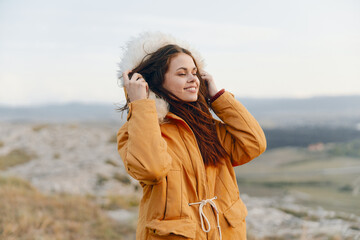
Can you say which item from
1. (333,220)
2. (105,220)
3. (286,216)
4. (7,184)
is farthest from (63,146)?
(333,220)

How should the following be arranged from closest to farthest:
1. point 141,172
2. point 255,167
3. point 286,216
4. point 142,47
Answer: point 141,172 → point 142,47 → point 286,216 → point 255,167

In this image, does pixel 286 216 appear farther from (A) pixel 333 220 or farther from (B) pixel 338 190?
(B) pixel 338 190

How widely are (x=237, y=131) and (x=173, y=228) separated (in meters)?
0.74

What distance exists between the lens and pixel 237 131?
6.73ft

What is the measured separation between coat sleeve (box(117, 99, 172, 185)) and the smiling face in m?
0.25

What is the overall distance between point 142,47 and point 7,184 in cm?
645

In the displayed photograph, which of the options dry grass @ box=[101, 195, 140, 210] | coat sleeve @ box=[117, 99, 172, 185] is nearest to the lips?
coat sleeve @ box=[117, 99, 172, 185]

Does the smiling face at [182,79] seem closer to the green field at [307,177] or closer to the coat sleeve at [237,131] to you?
the coat sleeve at [237,131]

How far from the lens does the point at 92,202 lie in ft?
20.7

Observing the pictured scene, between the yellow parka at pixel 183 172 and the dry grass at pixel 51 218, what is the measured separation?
341 centimetres

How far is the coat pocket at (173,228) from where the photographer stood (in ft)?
5.59

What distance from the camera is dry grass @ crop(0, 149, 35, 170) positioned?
36.1 ft

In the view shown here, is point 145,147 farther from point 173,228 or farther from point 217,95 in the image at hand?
point 217,95

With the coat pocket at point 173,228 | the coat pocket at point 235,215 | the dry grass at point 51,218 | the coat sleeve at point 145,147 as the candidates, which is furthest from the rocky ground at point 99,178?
the coat sleeve at point 145,147
